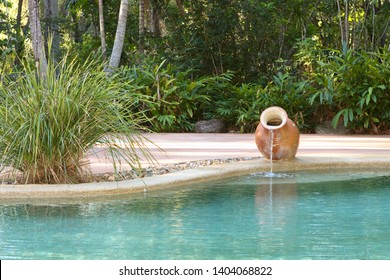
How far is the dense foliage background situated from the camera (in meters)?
13.9

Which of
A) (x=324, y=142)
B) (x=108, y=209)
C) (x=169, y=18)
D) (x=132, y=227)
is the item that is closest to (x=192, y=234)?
(x=132, y=227)

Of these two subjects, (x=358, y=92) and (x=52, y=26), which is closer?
(x=358, y=92)

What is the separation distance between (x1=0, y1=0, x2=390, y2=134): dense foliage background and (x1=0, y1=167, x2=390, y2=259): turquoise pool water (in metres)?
5.40

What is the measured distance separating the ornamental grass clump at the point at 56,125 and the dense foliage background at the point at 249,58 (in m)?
4.87

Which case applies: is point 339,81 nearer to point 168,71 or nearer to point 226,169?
point 168,71

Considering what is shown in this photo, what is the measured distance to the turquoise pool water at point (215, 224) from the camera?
5.20m

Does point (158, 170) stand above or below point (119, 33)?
below

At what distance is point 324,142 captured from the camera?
39.7 feet

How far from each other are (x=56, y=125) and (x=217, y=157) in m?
3.01

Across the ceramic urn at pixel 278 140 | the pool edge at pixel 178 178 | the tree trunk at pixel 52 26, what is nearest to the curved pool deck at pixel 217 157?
the pool edge at pixel 178 178

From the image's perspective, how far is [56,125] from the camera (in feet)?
24.1

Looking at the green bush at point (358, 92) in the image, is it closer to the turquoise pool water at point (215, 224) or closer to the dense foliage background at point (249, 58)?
the dense foliage background at point (249, 58)

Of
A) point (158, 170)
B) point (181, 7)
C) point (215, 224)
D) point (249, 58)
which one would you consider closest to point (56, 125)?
point (158, 170)

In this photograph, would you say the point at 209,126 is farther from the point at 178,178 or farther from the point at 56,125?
the point at 56,125
